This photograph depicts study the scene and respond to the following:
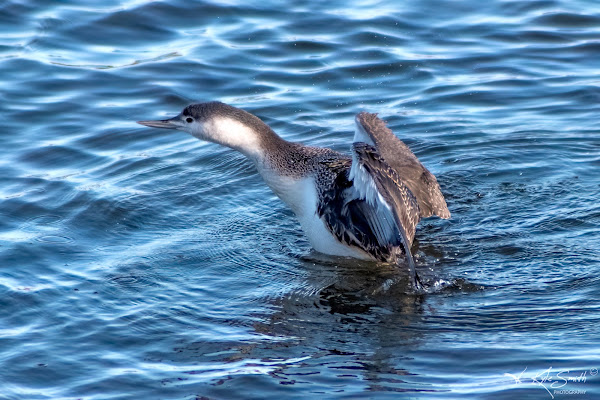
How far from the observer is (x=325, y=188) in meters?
6.25

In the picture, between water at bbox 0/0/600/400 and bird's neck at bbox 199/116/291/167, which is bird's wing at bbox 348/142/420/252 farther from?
bird's neck at bbox 199/116/291/167

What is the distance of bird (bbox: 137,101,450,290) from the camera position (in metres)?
6.11

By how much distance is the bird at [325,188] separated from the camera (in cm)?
611

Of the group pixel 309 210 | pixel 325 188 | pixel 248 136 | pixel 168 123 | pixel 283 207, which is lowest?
pixel 283 207

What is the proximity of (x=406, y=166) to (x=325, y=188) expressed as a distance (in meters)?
0.86

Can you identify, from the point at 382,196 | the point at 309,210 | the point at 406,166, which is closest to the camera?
the point at 382,196

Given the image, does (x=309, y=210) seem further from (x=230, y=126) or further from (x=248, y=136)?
(x=230, y=126)

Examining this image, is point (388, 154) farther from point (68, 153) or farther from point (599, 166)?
point (68, 153)

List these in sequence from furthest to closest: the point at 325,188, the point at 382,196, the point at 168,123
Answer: the point at 168,123, the point at 325,188, the point at 382,196

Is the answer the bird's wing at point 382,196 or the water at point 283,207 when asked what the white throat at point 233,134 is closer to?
the water at point 283,207
